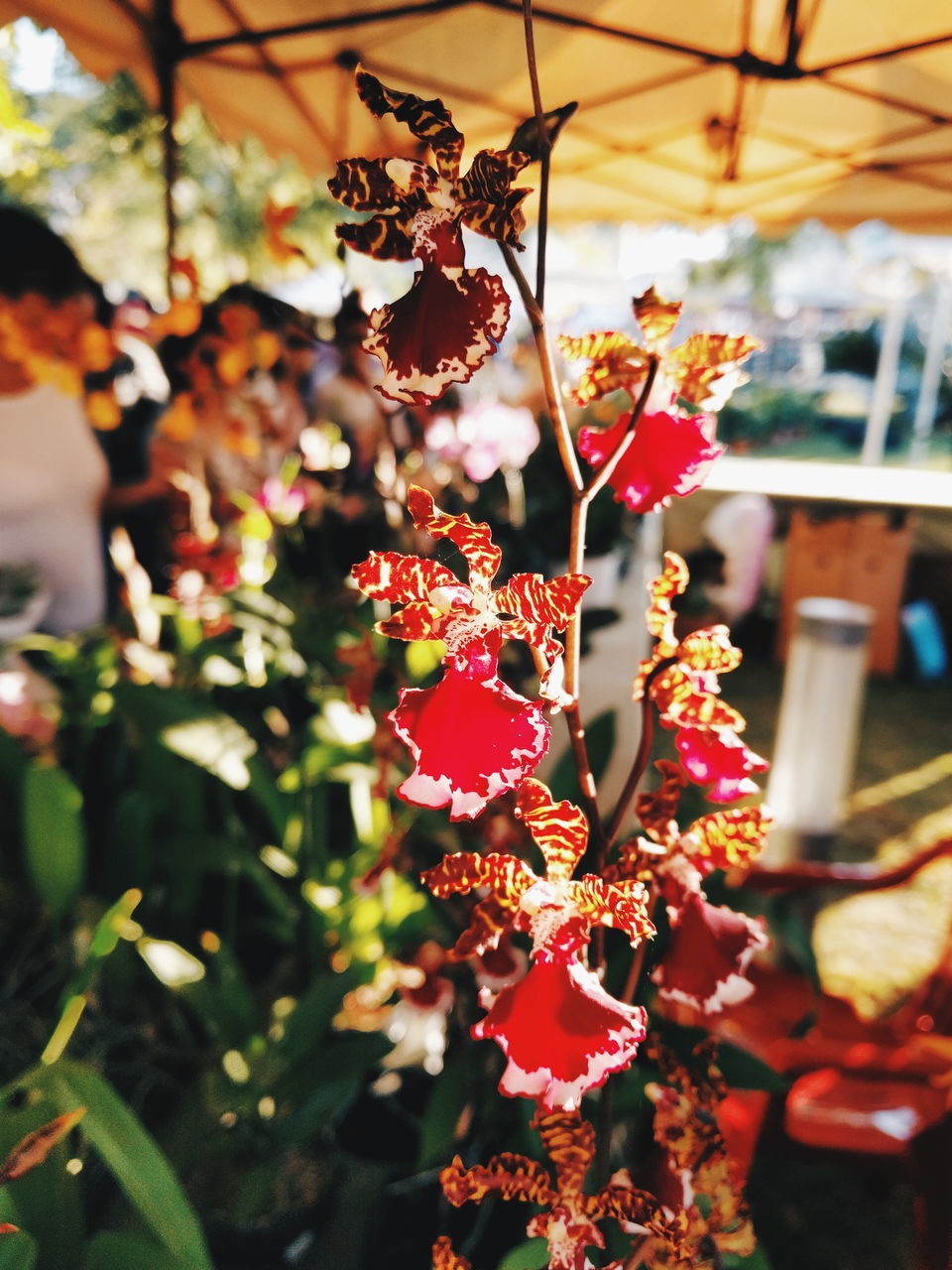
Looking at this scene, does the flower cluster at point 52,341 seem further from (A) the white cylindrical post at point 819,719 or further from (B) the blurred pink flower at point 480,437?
(A) the white cylindrical post at point 819,719

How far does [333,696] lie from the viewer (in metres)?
1.26

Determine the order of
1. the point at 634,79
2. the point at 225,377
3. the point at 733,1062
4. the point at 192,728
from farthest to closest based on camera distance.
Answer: the point at 634,79, the point at 225,377, the point at 192,728, the point at 733,1062

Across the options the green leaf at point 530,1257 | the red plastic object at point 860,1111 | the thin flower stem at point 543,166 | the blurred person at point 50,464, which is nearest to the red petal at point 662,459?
the thin flower stem at point 543,166

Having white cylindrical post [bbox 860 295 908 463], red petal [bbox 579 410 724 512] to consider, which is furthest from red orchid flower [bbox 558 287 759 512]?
white cylindrical post [bbox 860 295 908 463]

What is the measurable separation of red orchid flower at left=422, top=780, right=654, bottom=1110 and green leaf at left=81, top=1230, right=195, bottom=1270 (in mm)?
314

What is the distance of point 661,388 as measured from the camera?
1.95ft

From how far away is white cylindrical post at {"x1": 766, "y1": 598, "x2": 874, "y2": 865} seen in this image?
79.5 inches

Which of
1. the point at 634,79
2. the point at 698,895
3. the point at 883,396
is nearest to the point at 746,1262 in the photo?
the point at 698,895

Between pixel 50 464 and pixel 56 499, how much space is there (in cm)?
6

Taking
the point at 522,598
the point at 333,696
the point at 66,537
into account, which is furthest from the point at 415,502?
the point at 66,537

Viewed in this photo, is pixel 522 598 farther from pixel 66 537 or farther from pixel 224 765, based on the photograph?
pixel 66 537

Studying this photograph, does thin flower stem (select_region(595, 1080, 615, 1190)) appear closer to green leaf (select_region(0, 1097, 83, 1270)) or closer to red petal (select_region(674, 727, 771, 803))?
red petal (select_region(674, 727, 771, 803))

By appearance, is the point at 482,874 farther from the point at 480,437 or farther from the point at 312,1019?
the point at 480,437

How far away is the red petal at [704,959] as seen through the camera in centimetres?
60
